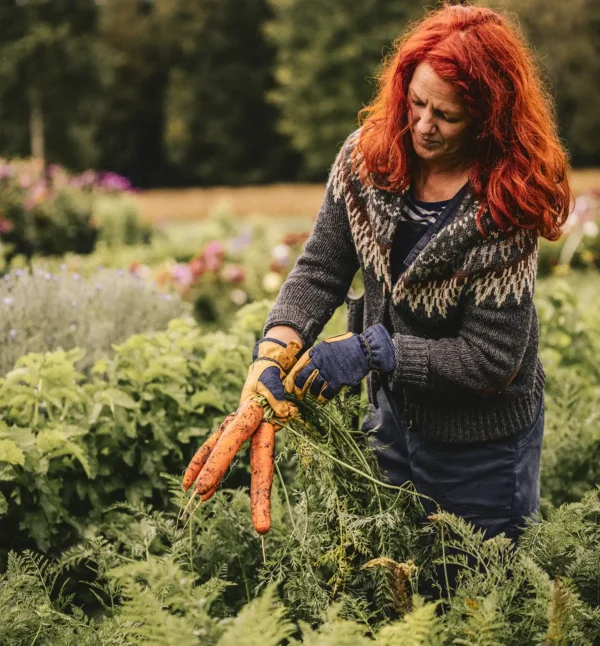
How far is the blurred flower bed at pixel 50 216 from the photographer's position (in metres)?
7.79

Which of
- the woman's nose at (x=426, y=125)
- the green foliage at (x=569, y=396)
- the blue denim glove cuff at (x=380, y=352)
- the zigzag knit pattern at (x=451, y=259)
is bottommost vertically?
the green foliage at (x=569, y=396)

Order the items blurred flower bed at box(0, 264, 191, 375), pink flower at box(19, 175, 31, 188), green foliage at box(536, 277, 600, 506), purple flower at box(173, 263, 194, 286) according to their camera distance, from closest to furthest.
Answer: green foliage at box(536, 277, 600, 506) < blurred flower bed at box(0, 264, 191, 375) < purple flower at box(173, 263, 194, 286) < pink flower at box(19, 175, 31, 188)

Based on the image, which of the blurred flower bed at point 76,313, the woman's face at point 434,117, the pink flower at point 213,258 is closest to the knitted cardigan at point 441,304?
Result: the woman's face at point 434,117

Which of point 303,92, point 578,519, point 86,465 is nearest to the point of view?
point 578,519

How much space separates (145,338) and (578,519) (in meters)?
1.73

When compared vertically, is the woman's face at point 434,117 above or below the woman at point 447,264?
above

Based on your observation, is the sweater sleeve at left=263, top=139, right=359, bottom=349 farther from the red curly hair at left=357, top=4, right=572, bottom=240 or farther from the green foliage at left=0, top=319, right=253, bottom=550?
the green foliage at left=0, top=319, right=253, bottom=550

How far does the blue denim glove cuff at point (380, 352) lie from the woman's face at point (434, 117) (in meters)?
0.48

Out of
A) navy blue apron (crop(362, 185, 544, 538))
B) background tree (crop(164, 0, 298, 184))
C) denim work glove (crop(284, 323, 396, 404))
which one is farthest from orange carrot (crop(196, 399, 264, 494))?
background tree (crop(164, 0, 298, 184))

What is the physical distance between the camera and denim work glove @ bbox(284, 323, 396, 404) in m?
1.85

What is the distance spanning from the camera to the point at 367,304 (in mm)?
2213

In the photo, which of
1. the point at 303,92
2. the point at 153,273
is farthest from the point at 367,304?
the point at 303,92

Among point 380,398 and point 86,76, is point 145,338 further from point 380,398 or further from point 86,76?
point 86,76

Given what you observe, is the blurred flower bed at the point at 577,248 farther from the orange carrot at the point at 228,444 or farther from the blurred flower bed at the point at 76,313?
the orange carrot at the point at 228,444
